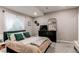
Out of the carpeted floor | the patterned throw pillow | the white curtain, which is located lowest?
the carpeted floor

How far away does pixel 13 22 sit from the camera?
3189 mm

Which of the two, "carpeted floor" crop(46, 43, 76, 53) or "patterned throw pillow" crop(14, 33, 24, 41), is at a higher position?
"patterned throw pillow" crop(14, 33, 24, 41)

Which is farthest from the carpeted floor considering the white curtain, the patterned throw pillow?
the white curtain

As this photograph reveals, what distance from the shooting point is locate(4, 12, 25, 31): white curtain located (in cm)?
296

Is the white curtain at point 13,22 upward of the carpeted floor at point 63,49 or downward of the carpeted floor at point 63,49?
upward

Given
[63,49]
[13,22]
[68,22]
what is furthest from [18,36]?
[68,22]

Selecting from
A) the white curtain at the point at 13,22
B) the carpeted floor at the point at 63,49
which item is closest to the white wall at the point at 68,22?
the carpeted floor at the point at 63,49

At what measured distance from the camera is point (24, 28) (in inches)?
137

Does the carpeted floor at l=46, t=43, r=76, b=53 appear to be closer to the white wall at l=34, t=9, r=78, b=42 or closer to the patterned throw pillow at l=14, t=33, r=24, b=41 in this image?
the white wall at l=34, t=9, r=78, b=42

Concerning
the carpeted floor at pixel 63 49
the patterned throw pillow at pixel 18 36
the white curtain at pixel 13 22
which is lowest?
the carpeted floor at pixel 63 49

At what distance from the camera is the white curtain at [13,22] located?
9.70 feet

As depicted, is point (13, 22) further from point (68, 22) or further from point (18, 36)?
point (68, 22)

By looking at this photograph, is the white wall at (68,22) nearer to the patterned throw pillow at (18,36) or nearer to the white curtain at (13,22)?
the white curtain at (13,22)
